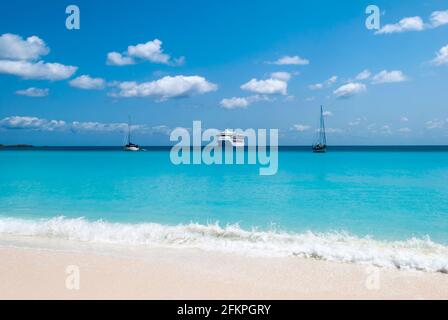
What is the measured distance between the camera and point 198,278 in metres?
7.05

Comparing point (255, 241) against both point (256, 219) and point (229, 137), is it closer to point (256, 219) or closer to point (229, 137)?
point (256, 219)

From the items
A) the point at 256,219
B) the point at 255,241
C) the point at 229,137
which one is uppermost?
the point at 229,137

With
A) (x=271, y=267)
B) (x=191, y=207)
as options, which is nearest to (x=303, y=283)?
(x=271, y=267)

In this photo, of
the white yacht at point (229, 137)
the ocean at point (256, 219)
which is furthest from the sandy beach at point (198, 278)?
the white yacht at point (229, 137)

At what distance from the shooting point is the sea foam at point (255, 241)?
838 centimetres

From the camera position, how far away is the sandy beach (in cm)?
625

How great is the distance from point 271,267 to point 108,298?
354 centimetres

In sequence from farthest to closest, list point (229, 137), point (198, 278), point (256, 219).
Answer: point (229, 137), point (256, 219), point (198, 278)

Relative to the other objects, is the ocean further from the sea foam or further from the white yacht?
the white yacht

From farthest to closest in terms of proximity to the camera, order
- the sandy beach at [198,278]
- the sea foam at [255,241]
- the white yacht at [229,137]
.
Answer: the white yacht at [229,137] → the sea foam at [255,241] → the sandy beach at [198,278]

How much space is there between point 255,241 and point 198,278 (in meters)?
3.99

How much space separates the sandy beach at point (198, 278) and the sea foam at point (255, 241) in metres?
0.48

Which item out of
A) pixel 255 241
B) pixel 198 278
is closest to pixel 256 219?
pixel 255 241

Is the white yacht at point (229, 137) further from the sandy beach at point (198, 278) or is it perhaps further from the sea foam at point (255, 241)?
the sandy beach at point (198, 278)
